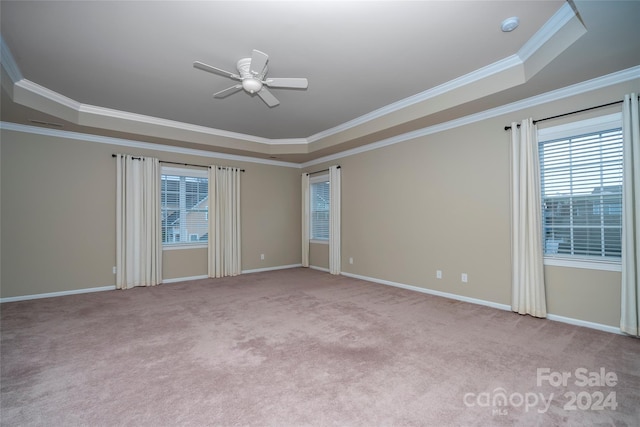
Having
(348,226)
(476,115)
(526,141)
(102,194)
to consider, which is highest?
(476,115)

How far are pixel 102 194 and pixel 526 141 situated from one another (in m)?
6.40

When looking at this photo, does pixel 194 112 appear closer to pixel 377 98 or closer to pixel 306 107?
pixel 306 107

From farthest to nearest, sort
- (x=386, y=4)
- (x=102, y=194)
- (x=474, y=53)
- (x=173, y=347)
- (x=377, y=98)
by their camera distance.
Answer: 1. (x=102, y=194)
2. (x=377, y=98)
3. (x=474, y=53)
4. (x=173, y=347)
5. (x=386, y=4)

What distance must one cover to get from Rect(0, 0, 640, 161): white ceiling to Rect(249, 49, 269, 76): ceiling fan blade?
26 cm

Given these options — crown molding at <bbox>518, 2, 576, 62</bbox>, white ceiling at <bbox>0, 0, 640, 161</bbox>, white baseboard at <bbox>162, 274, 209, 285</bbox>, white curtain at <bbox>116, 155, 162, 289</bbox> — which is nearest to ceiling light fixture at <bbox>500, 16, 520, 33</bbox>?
white ceiling at <bbox>0, 0, 640, 161</bbox>

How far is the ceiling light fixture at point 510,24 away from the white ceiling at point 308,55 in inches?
1.5

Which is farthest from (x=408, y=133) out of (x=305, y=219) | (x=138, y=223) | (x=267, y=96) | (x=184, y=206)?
(x=138, y=223)

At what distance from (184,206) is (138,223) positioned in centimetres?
90

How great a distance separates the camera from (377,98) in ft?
13.8

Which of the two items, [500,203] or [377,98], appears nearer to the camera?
[500,203]

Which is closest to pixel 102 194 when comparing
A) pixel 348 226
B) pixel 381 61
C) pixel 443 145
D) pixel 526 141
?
pixel 348 226

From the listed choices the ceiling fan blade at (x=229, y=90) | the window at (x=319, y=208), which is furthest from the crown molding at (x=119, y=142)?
the ceiling fan blade at (x=229, y=90)

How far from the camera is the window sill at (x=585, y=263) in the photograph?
10.1 feet

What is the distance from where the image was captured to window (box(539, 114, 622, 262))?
3.11 meters
